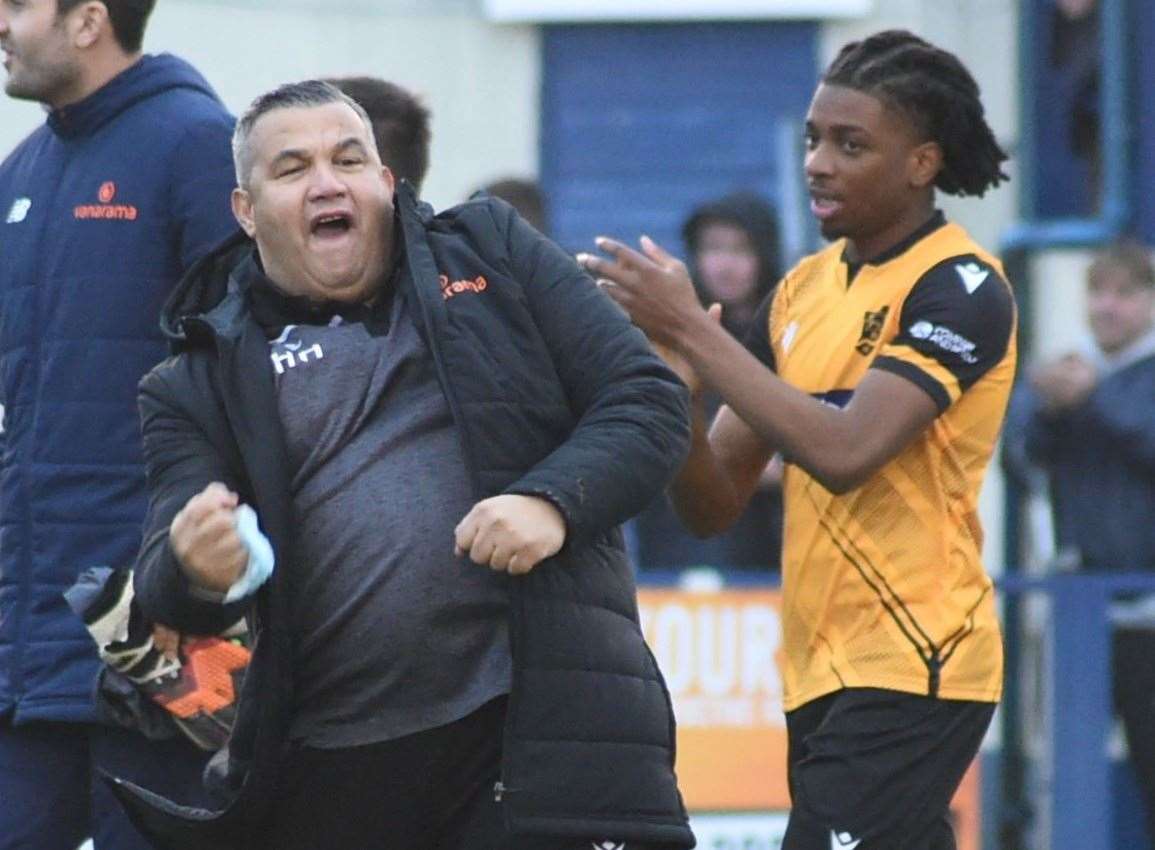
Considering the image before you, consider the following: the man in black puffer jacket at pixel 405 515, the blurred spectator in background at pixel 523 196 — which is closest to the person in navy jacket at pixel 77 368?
the man in black puffer jacket at pixel 405 515

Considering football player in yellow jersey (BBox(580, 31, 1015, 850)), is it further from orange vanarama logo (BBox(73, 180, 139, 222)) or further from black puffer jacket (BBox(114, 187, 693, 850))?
orange vanarama logo (BBox(73, 180, 139, 222))

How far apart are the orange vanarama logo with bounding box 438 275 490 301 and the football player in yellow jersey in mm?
583

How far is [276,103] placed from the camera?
4605 millimetres

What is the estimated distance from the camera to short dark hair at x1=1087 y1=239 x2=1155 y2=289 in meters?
8.57

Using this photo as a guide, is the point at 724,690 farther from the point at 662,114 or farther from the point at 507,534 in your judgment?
the point at 662,114

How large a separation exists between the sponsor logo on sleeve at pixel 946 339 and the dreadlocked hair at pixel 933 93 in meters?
0.37

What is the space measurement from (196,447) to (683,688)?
13.6ft

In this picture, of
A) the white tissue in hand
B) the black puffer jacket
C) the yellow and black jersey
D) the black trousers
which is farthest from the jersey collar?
the white tissue in hand

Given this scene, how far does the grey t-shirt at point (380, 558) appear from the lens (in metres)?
4.40

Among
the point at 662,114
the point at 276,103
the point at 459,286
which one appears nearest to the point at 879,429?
the point at 459,286

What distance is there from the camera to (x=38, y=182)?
5.41m

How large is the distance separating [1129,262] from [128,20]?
402 cm

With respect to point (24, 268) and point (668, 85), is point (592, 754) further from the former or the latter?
point (668, 85)

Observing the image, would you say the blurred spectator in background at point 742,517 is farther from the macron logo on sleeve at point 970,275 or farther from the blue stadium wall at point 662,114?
the blue stadium wall at point 662,114
